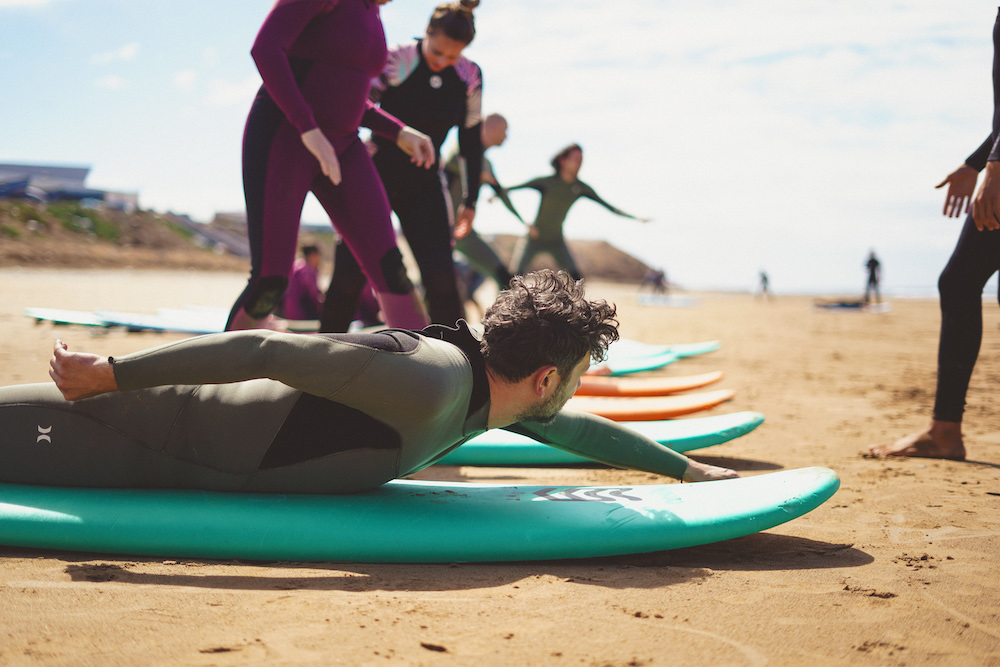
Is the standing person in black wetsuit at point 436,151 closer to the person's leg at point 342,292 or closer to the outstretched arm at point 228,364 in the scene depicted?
the person's leg at point 342,292

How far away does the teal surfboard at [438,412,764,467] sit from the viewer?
9.48ft

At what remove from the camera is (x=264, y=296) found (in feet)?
8.58

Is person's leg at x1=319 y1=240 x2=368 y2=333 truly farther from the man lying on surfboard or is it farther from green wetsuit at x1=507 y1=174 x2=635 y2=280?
green wetsuit at x1=507 y1=174 x2=635 y2=280

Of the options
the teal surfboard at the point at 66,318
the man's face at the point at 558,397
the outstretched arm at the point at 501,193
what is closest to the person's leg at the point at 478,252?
the outstretched arm at the point at 501,193

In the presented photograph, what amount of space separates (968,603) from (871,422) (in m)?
2.68

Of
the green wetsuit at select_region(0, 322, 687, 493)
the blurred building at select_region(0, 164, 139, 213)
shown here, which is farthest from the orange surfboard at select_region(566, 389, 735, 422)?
the blurred building at select_region(0, 164, 139, 213)

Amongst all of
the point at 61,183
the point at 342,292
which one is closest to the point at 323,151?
the point at 342,292

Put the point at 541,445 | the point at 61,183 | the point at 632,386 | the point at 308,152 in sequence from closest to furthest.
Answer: the point at 308,152 < the point at 541,445 < the point at 632,386 < the point at 61,183

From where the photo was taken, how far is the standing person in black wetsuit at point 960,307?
296 centimetres

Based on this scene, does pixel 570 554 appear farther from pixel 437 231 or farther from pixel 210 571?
pixel 437 231

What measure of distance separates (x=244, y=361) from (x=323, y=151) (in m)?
1.31

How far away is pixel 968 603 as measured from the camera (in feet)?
5.19

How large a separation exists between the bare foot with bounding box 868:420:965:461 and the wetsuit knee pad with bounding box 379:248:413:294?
209 centimetres

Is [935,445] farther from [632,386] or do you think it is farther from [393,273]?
[393,273]
